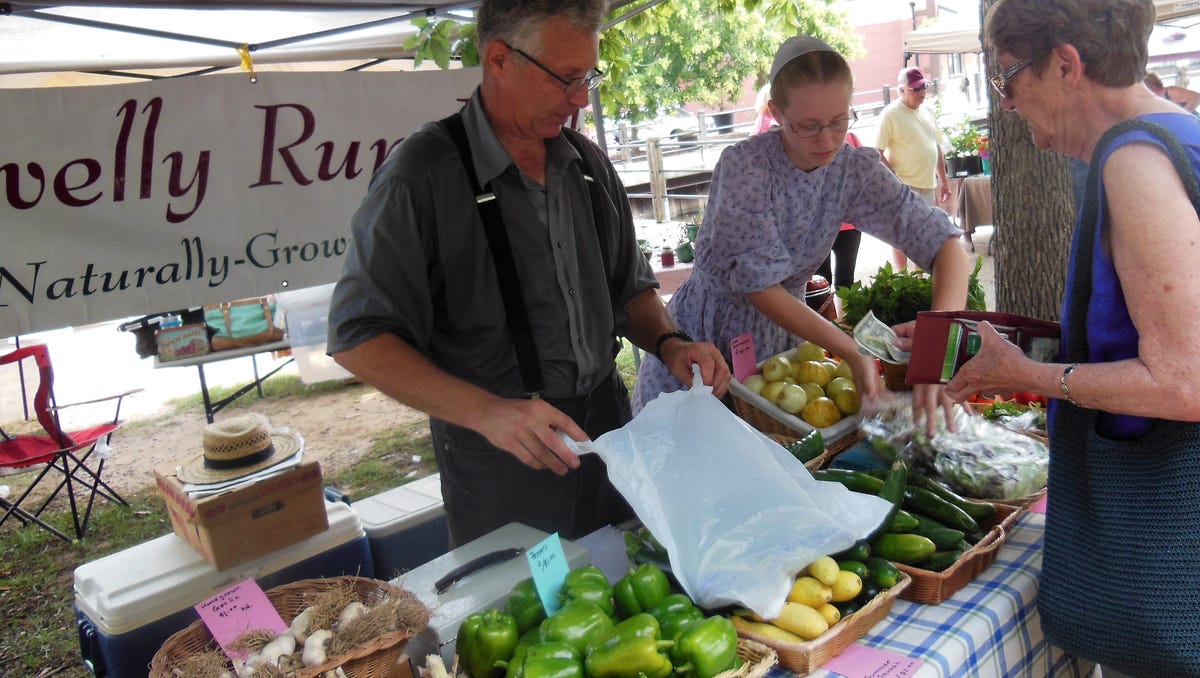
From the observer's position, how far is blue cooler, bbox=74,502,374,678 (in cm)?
260

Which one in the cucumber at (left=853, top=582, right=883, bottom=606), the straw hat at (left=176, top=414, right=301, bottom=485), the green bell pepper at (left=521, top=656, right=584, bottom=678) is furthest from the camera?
the straw hat at (left=176, top=414, right=301, bottom=485)

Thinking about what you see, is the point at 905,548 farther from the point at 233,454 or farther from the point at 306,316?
the point at 306,316

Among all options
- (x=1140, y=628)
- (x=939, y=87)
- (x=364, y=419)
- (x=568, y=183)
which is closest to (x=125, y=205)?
(x=568, y=183)

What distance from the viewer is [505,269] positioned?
6.56 ft

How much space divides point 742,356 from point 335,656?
1579 millimetres

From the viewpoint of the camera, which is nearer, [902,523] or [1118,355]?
[1118,355]

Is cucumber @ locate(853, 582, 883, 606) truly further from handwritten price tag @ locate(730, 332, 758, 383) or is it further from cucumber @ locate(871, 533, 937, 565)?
handwritten price tag @ locate(730, 332, 758, 383)

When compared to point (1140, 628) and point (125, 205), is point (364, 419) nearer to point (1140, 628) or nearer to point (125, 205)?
point (125, 205)

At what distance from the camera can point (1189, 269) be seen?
1.31 m

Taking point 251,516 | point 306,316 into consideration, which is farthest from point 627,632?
point 306,316

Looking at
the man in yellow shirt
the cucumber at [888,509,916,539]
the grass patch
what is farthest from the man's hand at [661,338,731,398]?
the man in yellow shirt

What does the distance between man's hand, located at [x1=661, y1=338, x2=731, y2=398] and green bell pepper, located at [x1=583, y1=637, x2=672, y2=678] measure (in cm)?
91

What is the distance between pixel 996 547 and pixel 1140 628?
12.5 inches

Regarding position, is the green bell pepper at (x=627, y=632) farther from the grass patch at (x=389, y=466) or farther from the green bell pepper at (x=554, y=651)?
the grass patch at (x=389, y=466)
